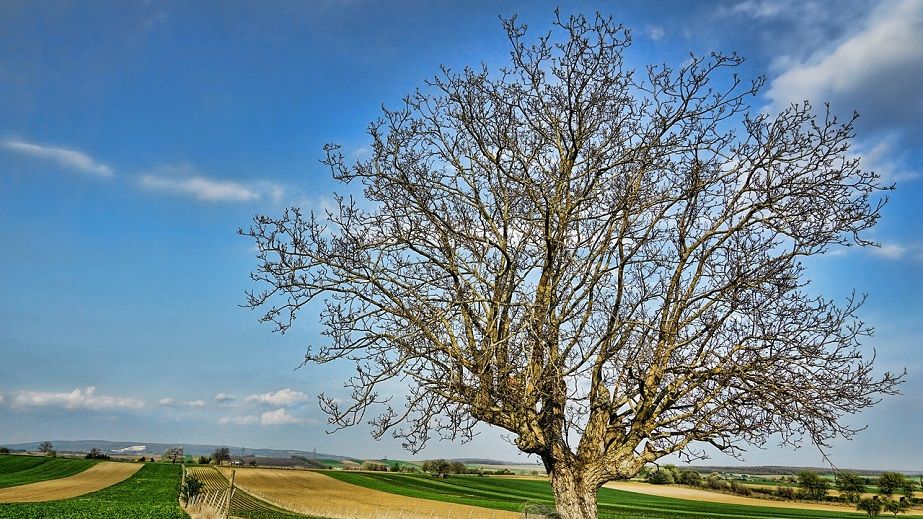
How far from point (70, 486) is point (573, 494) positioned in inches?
2059

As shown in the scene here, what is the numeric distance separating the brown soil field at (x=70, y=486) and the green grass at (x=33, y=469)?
142 centimetres

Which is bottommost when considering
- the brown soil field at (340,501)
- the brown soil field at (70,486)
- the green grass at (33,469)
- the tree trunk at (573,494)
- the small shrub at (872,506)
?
the green grass at (33,469)

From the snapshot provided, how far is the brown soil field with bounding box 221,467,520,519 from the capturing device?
32.5 m

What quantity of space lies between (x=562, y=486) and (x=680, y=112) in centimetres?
656

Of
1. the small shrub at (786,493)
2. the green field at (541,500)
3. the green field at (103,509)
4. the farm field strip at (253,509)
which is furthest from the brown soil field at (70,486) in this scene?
the small shrub at (786,493)

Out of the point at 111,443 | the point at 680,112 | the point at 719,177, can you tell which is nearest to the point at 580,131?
the point at 680,112

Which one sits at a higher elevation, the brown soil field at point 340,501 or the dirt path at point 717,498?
the brown soil field at point 340,501

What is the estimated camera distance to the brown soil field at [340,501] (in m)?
32.5

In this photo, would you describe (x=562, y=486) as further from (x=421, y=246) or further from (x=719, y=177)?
(x=719, y=177)

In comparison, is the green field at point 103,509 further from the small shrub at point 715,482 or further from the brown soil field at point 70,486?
the small shrub at point 715,482

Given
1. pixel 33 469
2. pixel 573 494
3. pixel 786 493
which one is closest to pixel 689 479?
pixel 786 493

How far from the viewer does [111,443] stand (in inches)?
6088

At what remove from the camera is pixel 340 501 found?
135 feet

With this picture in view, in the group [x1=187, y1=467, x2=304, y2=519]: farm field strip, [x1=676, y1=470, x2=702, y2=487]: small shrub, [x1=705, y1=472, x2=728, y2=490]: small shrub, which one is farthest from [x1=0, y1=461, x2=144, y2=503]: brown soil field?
[x1=705, y1=472, x2=728, y2=490]: small shrub
